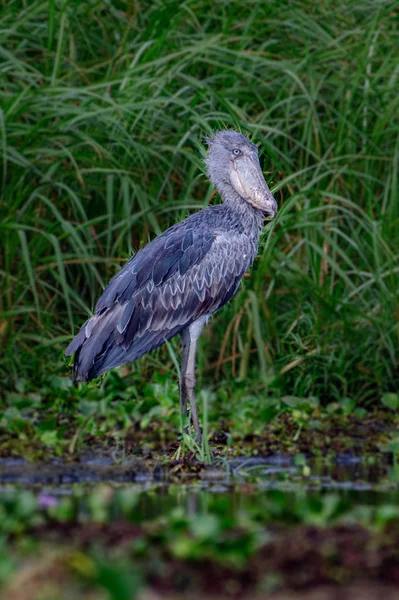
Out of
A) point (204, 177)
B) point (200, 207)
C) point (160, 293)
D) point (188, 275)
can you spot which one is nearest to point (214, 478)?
point (160, 293)

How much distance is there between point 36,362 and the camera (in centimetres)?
701

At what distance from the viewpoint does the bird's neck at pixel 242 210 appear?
6.24 m

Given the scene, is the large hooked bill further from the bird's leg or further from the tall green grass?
the bird's leg

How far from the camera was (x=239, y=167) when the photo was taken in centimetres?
615

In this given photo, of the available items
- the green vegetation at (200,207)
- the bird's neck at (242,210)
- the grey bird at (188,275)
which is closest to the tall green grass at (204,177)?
the green vegetation at (200,207)

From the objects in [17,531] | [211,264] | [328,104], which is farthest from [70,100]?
[17,531]

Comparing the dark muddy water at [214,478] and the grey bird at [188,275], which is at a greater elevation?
the grey bird at [188,275]

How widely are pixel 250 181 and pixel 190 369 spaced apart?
3.11 feet

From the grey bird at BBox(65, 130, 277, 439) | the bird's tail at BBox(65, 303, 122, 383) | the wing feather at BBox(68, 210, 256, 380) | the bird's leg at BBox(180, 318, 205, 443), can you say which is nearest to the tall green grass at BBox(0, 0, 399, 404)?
the grey bird at BBox(65, 130, 277, 439)

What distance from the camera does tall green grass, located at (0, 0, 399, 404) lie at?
23.0 ft

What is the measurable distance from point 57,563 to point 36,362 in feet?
12.9

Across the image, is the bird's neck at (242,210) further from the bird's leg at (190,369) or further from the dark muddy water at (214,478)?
the dark muddy water at (214,478)

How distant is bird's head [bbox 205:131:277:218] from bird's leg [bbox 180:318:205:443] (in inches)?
25.8

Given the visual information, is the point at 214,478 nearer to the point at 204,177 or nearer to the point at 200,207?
the point at 200,207
